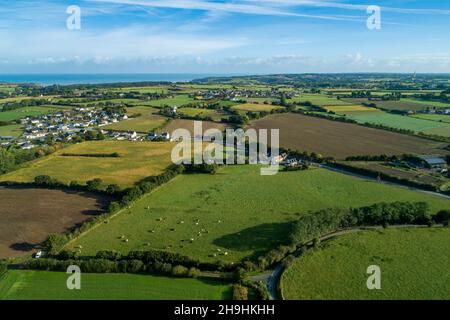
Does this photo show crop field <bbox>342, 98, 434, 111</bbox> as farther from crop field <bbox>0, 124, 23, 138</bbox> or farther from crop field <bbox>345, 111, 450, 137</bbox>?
crop field <bbox>0, 124, 23, 138</bbox>

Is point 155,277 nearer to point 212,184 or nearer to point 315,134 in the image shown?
point 212,184

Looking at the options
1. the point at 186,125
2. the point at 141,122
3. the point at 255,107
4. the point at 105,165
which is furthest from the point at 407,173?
Answer: the point at 255,107

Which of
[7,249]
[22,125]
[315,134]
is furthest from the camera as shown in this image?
[22,125]

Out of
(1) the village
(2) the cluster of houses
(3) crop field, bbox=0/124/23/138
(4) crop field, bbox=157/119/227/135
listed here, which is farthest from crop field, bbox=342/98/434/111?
(3) crop field, bbox=0/124/23/138

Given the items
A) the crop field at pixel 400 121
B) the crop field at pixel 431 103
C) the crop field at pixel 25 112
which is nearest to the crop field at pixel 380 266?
the crop field at pixel 400 121

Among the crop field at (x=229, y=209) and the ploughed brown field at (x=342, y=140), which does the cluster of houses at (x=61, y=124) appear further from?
the crop field at (x=229, y=209)

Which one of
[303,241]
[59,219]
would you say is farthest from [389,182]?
[59,219]
